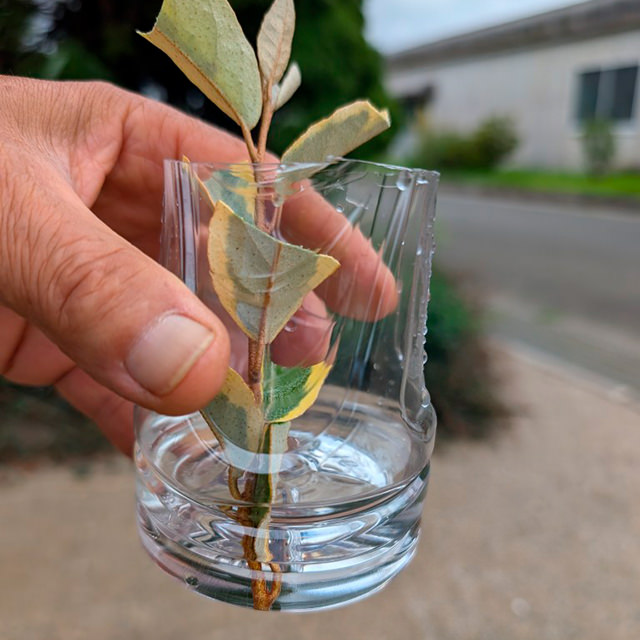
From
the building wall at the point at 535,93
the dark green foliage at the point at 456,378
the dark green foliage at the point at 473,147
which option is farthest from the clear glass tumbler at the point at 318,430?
the dark green foliage at the point at 473,147

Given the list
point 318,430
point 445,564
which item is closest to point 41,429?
point 445,564

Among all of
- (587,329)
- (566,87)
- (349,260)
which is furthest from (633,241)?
(349,260)

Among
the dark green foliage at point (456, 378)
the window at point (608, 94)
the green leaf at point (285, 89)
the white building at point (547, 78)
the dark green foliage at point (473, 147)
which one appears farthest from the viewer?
the dark green foliage at point (473, 147)

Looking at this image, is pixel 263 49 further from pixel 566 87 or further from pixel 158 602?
pixel 566 87

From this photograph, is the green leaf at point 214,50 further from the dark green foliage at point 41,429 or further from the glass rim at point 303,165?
the dark green foliage at point 41,429

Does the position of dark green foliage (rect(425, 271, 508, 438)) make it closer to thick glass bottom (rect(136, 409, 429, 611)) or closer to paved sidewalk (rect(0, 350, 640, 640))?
paved sidewalk (rect(0, 350, 640, 640))
